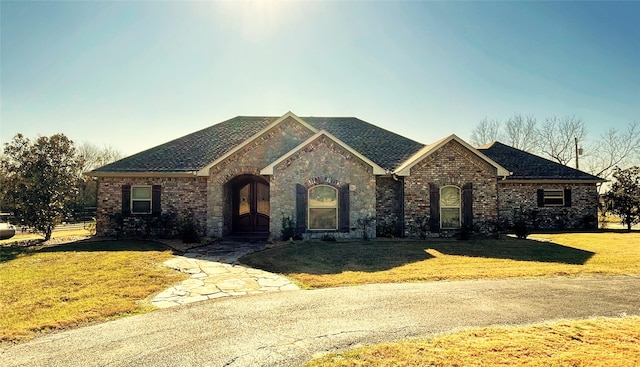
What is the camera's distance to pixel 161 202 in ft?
54.1

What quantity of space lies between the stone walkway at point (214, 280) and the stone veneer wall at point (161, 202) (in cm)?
494

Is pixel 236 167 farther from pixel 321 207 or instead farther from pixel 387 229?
→ pixel 387 229

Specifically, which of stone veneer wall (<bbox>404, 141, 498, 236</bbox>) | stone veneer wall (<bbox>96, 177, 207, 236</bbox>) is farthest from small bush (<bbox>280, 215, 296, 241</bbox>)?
stone veneer wall (<bbox>404, 141, 498, 236</bbox>)

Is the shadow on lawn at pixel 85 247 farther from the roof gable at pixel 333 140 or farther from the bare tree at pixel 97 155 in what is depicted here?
the bare tree at pixel 97 155

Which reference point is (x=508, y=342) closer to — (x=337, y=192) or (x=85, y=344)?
(x=85, y=344)

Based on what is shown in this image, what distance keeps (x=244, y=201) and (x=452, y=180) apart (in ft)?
34.1

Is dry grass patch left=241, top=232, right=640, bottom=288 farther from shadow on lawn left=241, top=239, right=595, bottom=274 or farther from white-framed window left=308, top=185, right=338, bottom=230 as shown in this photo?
white-framed window left=308, top=185, right=338, bottom=230

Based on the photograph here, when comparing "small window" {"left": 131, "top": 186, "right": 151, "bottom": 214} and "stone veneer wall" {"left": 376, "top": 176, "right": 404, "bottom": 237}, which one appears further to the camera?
"small window" {"left": 131, "top": 186, "right": 151, "bottom": 214}

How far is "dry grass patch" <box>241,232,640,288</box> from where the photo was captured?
338 inches

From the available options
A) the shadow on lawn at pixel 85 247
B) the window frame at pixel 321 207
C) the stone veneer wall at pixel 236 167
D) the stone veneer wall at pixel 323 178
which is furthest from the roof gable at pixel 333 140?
the shadow on lawn at pixel 85 247

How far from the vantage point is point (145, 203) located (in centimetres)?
1664

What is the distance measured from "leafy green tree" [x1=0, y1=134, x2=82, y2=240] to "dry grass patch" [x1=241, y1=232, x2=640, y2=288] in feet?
35.7

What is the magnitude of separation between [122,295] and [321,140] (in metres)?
10.1

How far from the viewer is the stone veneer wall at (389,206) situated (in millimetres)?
15609
